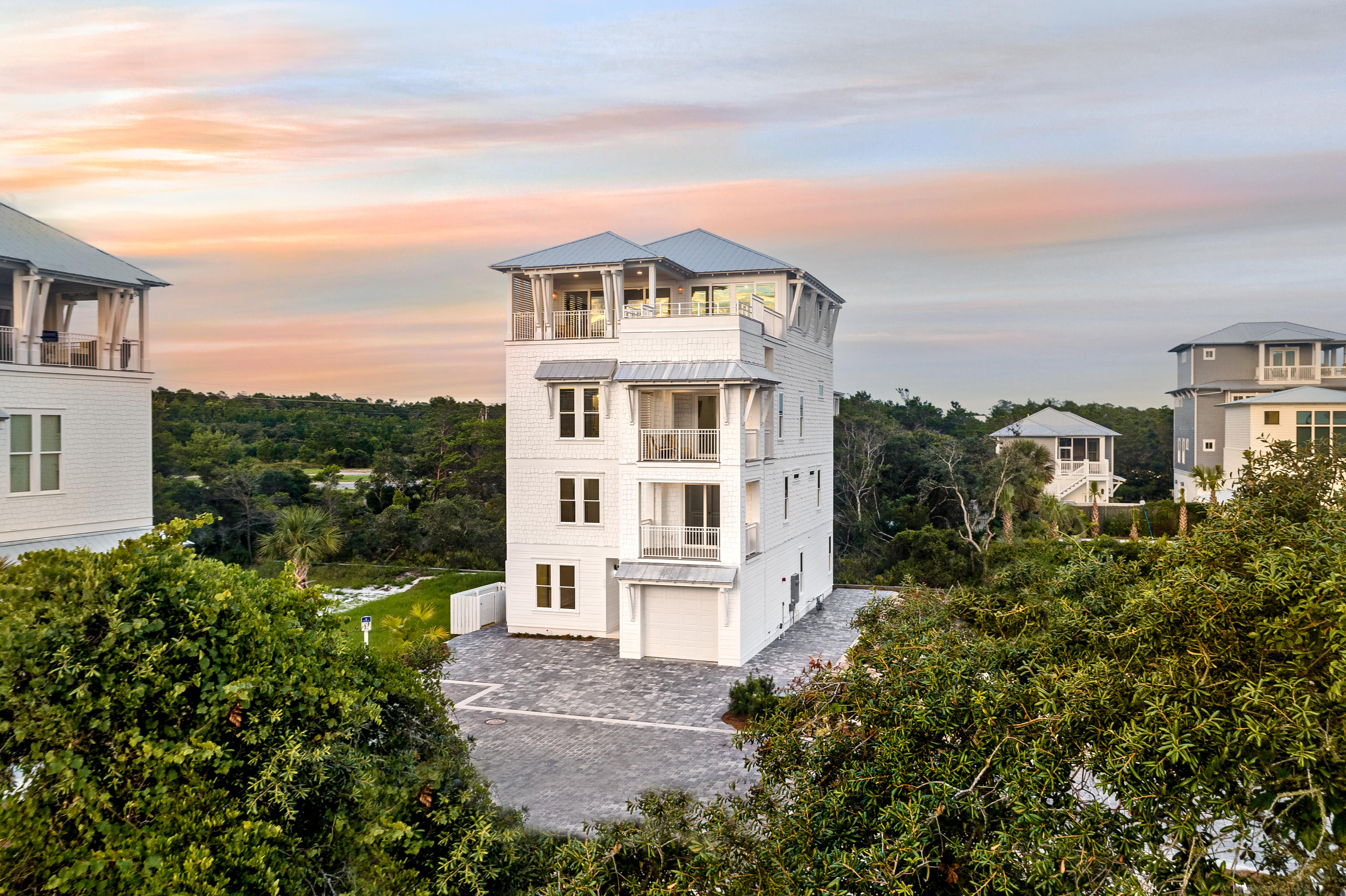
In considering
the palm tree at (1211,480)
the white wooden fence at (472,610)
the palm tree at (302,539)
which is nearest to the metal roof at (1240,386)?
Result: the white wooden fence at (472,610)

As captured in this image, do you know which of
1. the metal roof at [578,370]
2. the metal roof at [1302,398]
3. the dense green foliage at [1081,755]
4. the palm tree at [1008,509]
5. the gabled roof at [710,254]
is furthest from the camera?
the metal roof at [1302,398]

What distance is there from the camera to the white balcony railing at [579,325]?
862 inches

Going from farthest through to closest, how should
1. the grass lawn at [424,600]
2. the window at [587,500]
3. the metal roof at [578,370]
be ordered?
the grass lawn at [424,600] < the window at [587,500] < the metal roof at [578,370]

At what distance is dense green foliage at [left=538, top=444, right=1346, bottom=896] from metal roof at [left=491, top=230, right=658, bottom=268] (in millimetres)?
16520

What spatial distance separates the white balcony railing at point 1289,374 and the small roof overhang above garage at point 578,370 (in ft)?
118

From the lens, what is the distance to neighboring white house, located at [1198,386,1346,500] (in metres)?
32.6

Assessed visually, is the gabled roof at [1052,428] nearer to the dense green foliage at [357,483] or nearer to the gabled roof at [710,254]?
A: the gabled roof at [710,254]

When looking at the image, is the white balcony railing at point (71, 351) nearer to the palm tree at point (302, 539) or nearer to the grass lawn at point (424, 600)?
the palm tree at point (302, 539)

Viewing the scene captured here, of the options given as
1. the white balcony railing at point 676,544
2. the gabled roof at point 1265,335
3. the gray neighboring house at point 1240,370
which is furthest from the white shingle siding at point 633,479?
the gabled roof at point 1265,335

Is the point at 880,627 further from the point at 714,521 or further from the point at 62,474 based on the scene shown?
the point at 62,474

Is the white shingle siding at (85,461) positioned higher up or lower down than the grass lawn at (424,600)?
higher up

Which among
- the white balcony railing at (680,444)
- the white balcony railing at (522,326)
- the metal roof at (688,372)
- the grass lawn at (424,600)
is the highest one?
the white balcony railing at (522,326)

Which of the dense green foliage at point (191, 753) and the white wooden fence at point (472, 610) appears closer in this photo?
the dense green foliage at point (191, 753)

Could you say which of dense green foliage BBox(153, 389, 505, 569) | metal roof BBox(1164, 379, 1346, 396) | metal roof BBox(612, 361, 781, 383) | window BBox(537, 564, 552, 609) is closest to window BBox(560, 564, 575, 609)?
window BBox(537, 564, 552, 609)
